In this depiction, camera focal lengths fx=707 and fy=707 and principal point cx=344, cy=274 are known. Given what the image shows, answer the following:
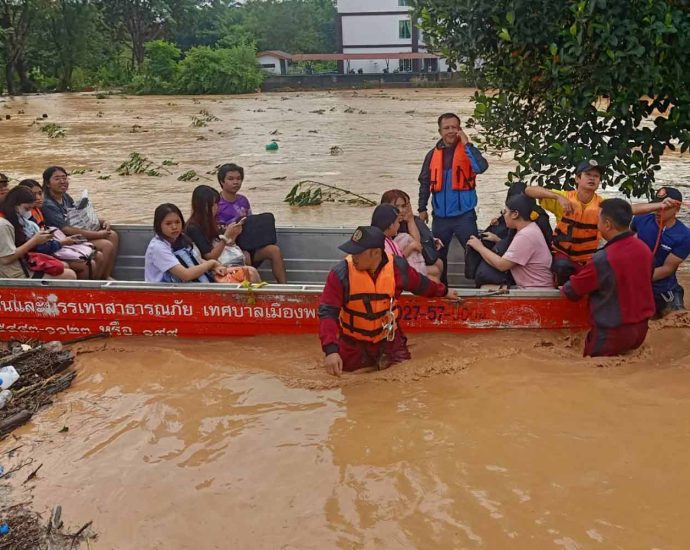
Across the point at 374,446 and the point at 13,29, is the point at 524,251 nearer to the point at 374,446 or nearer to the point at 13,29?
the point at 374,446

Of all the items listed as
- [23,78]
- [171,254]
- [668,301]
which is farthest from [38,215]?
[23,78]

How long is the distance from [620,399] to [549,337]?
0.98 metres

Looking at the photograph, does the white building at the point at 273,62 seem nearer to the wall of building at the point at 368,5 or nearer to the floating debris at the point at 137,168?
the wall of building at the point at 368,5

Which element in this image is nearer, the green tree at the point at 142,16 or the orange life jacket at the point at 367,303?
the orange life jacket at the point at 367,303

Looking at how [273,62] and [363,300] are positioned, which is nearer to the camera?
[363,300]

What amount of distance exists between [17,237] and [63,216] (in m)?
0.74

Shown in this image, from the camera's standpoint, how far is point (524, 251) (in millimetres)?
5328

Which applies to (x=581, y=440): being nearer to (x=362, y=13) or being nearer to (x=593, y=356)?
(x=593, y=356)

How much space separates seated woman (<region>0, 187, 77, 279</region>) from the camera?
18.6 feet

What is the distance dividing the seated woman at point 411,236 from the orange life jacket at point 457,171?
508 millimetres

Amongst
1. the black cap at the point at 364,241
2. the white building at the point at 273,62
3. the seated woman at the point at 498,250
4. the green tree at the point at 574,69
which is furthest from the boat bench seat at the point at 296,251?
the white building at the point at 273,62

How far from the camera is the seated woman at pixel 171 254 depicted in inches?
216

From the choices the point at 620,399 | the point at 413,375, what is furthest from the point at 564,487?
the point at 413,375

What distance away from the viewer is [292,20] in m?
59.9
